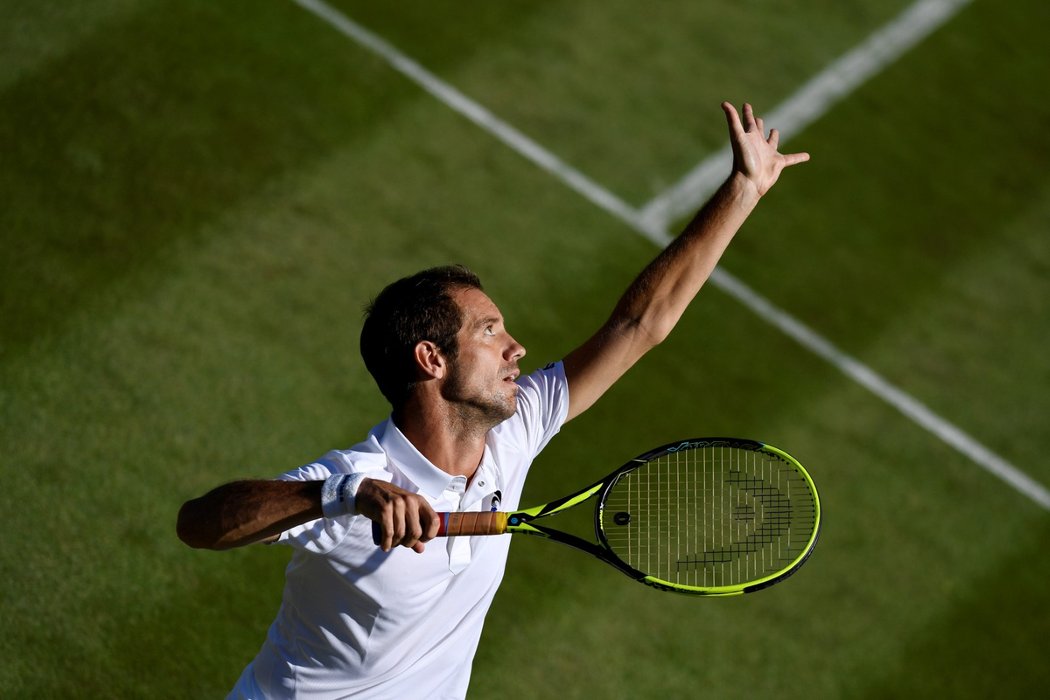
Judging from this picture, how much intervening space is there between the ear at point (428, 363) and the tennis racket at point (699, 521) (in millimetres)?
625

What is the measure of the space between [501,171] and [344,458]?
16.0ft

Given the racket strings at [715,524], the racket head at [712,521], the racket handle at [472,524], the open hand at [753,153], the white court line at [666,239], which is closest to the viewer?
the racket handle at [472,524]

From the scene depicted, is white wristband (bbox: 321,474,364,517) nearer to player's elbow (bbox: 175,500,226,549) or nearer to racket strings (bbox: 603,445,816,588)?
player's elbow (bbox: 175,500,226,549)

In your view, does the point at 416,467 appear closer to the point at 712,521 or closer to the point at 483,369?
the point at 483,369

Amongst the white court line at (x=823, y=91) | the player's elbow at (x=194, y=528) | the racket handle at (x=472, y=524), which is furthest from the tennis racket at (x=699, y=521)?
the white court line at (x=823, y=91)

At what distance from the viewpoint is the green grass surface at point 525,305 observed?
278 inches

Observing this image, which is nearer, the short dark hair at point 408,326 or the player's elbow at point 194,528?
the player's elbow at point 194,528

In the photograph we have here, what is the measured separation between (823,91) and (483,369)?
21.6ft

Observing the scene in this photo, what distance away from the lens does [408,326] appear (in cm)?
510

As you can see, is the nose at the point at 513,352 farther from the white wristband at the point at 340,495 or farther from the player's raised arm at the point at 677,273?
the white wristband at the point at 340,495

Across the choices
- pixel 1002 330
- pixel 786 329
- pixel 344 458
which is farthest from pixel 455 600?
pixel 1002 330

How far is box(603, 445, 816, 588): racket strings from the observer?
20.9 ft

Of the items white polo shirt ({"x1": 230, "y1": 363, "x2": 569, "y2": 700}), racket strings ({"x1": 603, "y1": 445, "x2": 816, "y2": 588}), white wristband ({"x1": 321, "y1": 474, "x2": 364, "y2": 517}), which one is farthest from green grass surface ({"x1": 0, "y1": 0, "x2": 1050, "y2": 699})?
white wristband ({"x1": 321, "y1": 474, "x2": 364, "y2": 517})

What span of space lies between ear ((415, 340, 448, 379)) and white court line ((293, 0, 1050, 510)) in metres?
4.35
